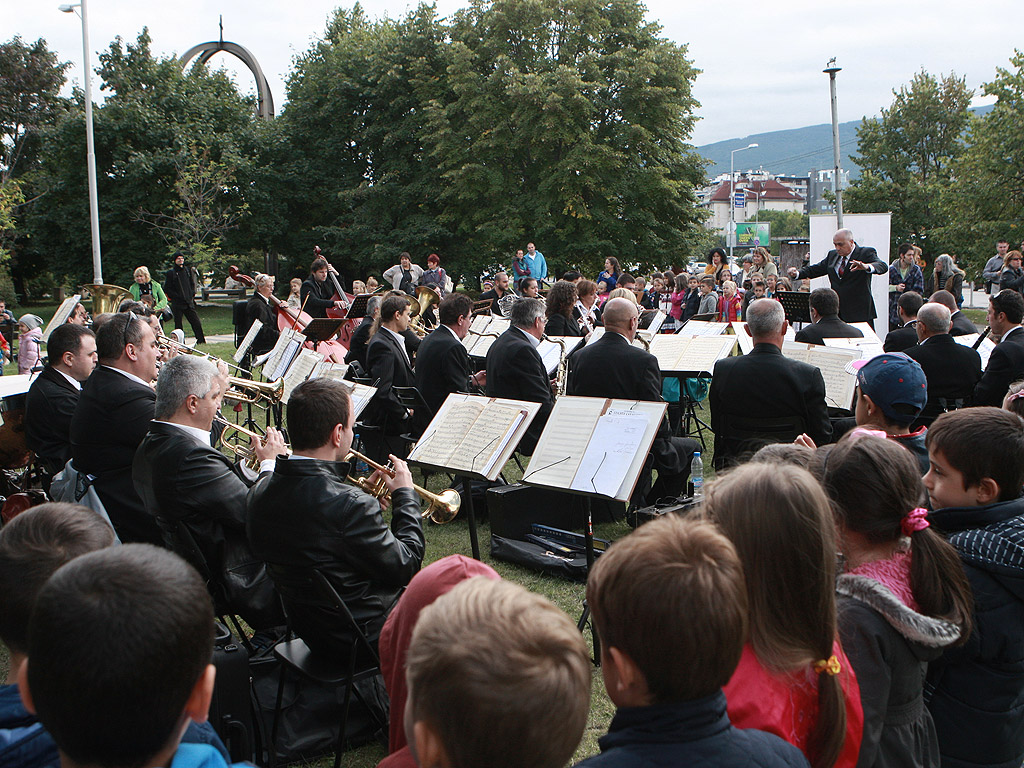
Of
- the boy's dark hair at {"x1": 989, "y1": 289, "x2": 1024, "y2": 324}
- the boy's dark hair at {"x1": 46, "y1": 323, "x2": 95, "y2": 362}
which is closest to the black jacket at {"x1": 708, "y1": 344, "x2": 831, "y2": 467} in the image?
the boy's dark hair at {"x1": 989, "y1": 289, "x2": 1024, "y2": 324}

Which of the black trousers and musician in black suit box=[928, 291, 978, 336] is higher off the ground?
the black trousers

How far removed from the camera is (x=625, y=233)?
26656 mm

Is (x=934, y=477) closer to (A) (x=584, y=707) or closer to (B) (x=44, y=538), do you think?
(A) (x=584, y=707)

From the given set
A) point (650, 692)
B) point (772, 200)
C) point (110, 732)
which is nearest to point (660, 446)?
point (650, 692)

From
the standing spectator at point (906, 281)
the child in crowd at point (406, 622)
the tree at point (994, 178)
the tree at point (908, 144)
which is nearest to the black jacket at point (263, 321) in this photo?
the child in crowd at point (406, 622)

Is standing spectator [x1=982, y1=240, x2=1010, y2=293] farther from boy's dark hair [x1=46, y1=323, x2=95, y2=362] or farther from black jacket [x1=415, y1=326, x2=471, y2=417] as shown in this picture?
boy's dark hair [x1=46, y1=323, x2=95, y2=362]

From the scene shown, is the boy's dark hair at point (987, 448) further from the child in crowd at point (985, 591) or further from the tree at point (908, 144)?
the tree at point (908, 144)

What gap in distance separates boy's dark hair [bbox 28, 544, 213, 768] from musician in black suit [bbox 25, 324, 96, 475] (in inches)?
165

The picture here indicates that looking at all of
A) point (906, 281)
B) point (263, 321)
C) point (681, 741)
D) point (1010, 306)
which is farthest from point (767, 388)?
point (906, 281)

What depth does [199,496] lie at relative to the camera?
11.5 ft

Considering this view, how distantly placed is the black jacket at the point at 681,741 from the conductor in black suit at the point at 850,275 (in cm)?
942

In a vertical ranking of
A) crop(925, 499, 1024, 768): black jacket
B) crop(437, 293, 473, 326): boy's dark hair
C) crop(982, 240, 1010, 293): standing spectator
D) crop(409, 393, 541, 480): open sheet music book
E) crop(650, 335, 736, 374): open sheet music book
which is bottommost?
crop(925, 499, 1024, 768): black jacket

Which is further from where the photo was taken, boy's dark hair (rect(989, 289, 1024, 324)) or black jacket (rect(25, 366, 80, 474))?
boy's dark hair (rect(989, 289, 1024, 324))

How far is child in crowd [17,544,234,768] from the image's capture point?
4.24ft
